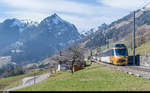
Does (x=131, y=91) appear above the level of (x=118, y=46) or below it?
below

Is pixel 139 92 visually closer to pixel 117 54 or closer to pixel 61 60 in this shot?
pixel 117 54

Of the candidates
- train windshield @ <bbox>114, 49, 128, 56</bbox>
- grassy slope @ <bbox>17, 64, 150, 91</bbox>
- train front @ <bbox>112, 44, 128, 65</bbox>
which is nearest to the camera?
grassy slope @ <bbox>17, 64, 150, 91</bbox>

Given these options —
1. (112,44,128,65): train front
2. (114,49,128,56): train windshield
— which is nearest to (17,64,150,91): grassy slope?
(112,44,128,65): train front

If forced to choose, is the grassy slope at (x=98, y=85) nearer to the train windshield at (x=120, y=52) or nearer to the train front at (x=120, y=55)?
the train front at (x=120, y=55)

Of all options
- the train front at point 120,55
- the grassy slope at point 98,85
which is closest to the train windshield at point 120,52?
the train front at point 120,55

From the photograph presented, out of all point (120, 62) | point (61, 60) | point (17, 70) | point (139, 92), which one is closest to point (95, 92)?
point (139, 92)

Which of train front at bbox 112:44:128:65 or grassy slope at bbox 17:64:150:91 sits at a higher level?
train front at bbox 112:44:128:65

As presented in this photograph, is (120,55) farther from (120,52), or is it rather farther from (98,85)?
(98,85)

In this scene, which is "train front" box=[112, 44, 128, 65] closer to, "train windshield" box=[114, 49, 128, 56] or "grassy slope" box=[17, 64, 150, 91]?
"train windshield" box=[114, 49, 128, 56]

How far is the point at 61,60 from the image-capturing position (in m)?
88.5

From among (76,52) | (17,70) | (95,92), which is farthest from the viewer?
(17,70)

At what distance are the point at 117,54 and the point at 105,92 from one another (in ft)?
102

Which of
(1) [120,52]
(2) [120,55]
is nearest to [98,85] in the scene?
(2) [120,55]

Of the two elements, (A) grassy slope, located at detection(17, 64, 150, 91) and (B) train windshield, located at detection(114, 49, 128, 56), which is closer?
(A) grassy slope, located at detection(17, 64, 150, 91)
